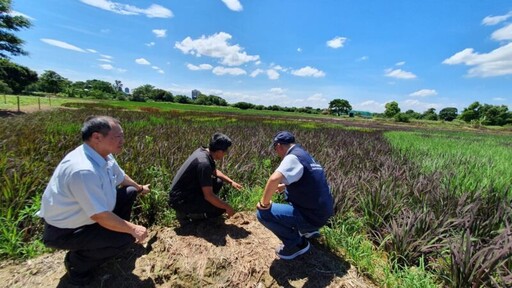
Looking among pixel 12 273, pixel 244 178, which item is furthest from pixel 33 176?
pixel 244 178

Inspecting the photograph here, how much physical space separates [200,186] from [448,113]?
13549cm

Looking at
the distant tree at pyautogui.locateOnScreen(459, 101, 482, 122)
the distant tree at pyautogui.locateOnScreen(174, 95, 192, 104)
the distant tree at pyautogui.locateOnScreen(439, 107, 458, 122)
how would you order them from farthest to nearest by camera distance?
the distant tree at pyautogui.locateOnScreen(439, 107, 458, 122), the distant tree at pyautogui.locateOnScreen(174, 95, 192, 104), the distant tree at pyautogui.locateOnScreen(459, 101, 482, 122)

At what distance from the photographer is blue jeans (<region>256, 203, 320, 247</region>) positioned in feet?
8.64

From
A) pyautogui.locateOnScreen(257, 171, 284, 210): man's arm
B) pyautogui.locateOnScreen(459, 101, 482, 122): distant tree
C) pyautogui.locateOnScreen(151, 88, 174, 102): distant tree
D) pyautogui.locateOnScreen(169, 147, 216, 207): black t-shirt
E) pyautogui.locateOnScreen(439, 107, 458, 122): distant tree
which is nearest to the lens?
pyautogui.locateOnScreen(257, 171, 284, 210): man's arm

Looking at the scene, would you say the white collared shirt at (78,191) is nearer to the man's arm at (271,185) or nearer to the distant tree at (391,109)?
the man's arm at (271,185)

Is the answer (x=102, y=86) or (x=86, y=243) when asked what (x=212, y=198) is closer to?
(x=86, y=243)

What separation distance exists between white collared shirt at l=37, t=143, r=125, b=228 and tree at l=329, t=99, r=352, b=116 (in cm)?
12350

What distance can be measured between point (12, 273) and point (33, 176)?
1423mm

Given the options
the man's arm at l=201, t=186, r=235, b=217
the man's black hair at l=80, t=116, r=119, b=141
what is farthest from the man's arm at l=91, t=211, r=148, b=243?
the man's arm at l=201, t=186, r=235, b=217

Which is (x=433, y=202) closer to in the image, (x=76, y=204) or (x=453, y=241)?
(x=453, y=241)

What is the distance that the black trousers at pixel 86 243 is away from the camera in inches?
81.9

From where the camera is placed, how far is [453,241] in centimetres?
255

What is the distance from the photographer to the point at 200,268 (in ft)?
8.13

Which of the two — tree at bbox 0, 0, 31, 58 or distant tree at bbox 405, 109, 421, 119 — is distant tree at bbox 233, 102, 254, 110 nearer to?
distant tree at bbox 405, 109, 421, 119
